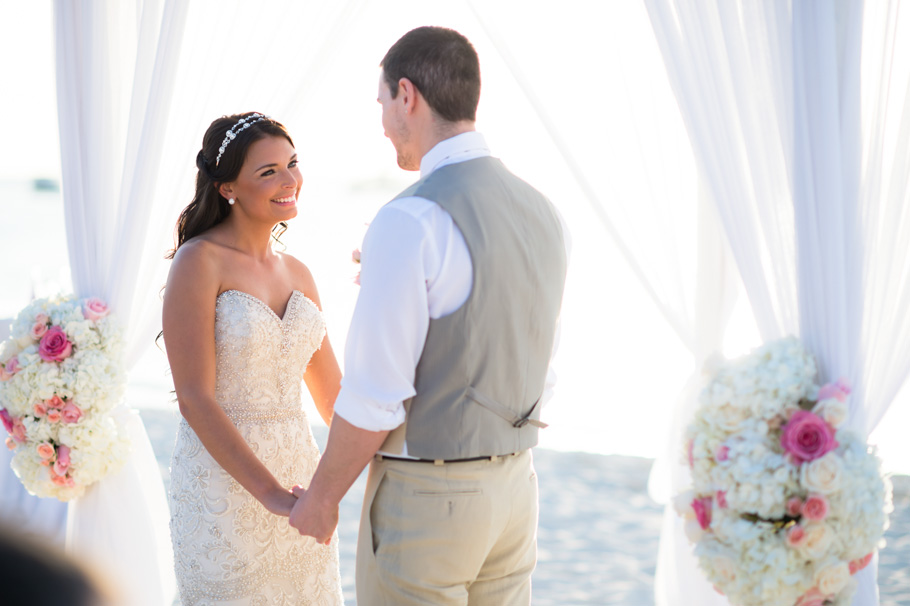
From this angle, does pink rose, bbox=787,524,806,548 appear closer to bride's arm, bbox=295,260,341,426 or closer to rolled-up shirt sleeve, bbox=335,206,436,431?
rolled-up shirt sleeve, bbox=335,206,436,431

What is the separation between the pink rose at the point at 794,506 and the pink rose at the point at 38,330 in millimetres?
2184

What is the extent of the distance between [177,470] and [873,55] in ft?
6.43

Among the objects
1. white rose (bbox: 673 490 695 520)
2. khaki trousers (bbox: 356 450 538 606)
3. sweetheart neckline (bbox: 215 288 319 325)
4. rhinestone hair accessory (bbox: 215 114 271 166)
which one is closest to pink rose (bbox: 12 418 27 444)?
sweetheart neckline (bbox: 215 288 319 325)

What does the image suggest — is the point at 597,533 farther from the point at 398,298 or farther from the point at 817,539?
the point at 398,298

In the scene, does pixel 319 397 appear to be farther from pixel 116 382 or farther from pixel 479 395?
pixel 479 395

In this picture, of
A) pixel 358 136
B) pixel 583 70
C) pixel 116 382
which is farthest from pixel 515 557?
pixel 358 136

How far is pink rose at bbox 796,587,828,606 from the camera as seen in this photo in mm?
1768

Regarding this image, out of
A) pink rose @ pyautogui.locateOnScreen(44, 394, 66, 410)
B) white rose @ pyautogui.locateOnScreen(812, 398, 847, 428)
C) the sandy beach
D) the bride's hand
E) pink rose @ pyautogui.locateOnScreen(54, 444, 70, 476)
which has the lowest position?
the sandy beach

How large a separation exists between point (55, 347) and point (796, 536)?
2137 mm

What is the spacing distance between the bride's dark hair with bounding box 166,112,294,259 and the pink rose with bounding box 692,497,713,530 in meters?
1.39

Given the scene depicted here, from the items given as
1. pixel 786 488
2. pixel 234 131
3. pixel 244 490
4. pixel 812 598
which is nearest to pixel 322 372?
pixel 244 490

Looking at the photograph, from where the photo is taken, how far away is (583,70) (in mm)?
2305

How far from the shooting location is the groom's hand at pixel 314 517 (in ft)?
5.94

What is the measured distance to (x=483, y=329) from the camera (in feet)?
5.41
